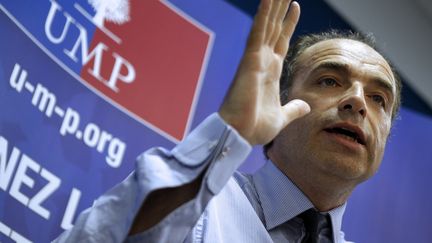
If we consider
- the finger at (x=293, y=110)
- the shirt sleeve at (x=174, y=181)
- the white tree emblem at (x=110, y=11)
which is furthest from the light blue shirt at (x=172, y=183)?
the white tree emblem at (x=110, y=11)

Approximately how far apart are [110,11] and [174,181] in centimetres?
76

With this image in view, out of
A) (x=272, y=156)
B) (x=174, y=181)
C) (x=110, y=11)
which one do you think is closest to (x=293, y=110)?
(x=174, y=181)

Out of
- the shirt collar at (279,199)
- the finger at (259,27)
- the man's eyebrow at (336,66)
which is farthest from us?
the man's eyebrow at (336,66)

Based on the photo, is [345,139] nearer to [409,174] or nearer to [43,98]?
[43,98]

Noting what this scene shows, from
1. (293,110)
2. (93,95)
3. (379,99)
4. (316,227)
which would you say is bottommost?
(93,95)

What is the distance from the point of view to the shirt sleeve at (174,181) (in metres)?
0.78

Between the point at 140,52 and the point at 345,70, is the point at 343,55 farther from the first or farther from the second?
the point at 140,52

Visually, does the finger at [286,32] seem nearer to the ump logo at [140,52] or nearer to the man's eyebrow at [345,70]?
the man's eyebrow at [345,70]

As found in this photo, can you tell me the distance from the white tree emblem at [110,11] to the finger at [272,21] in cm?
56

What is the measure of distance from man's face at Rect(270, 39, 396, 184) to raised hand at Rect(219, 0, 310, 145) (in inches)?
10.8

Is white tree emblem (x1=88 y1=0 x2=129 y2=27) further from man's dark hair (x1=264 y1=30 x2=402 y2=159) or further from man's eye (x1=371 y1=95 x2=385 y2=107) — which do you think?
man's eye (x1=371 y1=95 x2=385 y2=107)

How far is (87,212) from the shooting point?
33.4 inches

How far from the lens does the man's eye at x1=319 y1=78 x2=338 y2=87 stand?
1.30 m

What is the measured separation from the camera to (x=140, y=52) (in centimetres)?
151
